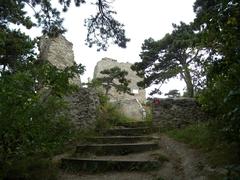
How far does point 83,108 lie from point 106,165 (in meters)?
3.04

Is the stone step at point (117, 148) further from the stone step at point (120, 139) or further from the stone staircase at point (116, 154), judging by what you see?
the stone step at point (120, 139)

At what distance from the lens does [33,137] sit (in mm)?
4137

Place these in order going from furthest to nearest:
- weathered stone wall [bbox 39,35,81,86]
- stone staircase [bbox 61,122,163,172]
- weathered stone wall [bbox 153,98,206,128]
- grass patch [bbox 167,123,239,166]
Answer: weathered stone wall [bbox 39,35,81,86]
weathered stone wall [bbox 153,98,206,128]
stone staircase [bbox 61,122,163,172]
grass patch [bbox 167,123,239,166]

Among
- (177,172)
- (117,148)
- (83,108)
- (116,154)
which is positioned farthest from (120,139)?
(177,172)

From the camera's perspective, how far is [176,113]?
27.6 ft

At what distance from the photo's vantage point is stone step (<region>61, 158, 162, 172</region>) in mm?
4996

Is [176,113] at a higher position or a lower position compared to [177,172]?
higher

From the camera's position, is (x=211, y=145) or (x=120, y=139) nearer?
(x=211, y=145)

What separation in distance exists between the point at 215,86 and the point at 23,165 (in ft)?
10.5

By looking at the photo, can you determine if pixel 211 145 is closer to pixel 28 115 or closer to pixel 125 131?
pixel 125 131

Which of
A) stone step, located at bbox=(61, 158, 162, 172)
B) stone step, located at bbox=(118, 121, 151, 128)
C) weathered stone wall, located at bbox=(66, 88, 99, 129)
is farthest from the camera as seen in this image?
stone step, located at bbox=(118, 121, 151, 128)

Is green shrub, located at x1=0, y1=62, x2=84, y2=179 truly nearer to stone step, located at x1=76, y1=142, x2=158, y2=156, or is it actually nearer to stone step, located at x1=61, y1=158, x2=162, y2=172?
stone step, located at x1=61, y1=158, x2=162, y2=172

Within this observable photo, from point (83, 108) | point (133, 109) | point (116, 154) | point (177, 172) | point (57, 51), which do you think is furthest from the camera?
point (133, 109)

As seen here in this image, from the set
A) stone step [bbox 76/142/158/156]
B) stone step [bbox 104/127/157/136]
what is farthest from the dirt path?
stone step [bbox 104/127/157/136]
